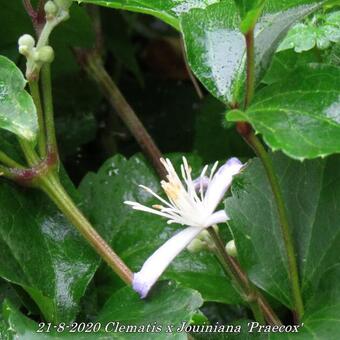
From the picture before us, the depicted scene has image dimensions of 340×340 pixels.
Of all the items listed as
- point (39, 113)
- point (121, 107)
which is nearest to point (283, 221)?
point (39, 113)

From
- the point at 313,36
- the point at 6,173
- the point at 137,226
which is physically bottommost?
the point at 137,226

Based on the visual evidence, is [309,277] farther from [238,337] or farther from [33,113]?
[33,113]

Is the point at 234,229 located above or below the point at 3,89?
below

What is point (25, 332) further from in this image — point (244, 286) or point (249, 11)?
point (249, 11)

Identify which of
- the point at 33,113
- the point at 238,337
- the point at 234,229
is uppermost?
the point at 33,113

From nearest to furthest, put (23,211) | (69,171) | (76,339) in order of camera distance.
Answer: (76,339) → (23,211) → (69,171)

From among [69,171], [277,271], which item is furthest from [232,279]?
[69,171]
